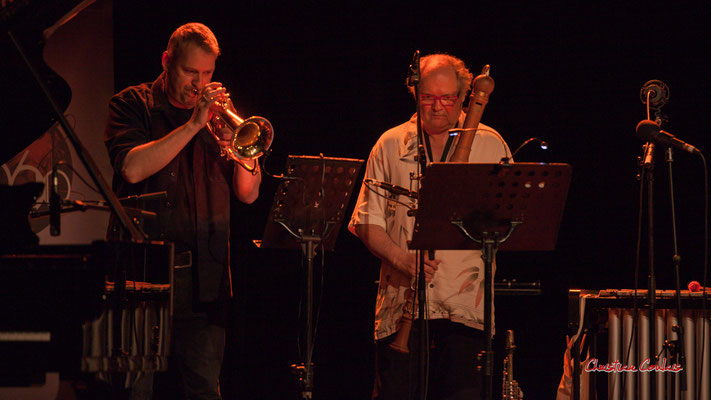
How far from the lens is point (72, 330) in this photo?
3.20m

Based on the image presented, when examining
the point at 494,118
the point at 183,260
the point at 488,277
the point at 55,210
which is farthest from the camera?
the point at 494,118

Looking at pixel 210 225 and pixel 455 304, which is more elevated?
pixel 210 225

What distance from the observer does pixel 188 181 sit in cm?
388

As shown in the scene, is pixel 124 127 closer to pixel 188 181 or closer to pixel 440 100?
pixel 188 181

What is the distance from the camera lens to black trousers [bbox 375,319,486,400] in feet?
13.2

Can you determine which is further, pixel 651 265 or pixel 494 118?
pixel 494 118

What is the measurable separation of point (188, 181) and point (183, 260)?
0.39m

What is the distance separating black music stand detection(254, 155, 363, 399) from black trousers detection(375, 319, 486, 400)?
425mm

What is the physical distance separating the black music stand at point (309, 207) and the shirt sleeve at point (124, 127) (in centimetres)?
71

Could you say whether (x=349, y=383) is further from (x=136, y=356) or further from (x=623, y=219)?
(x=136, y=356)

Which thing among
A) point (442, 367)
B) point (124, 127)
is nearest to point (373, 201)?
point (442, 367)

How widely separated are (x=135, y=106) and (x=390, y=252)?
4.66 feet

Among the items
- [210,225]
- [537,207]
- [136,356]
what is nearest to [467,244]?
[537,207]

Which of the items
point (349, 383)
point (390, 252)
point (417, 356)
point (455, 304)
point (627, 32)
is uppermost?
point (627, 32)
